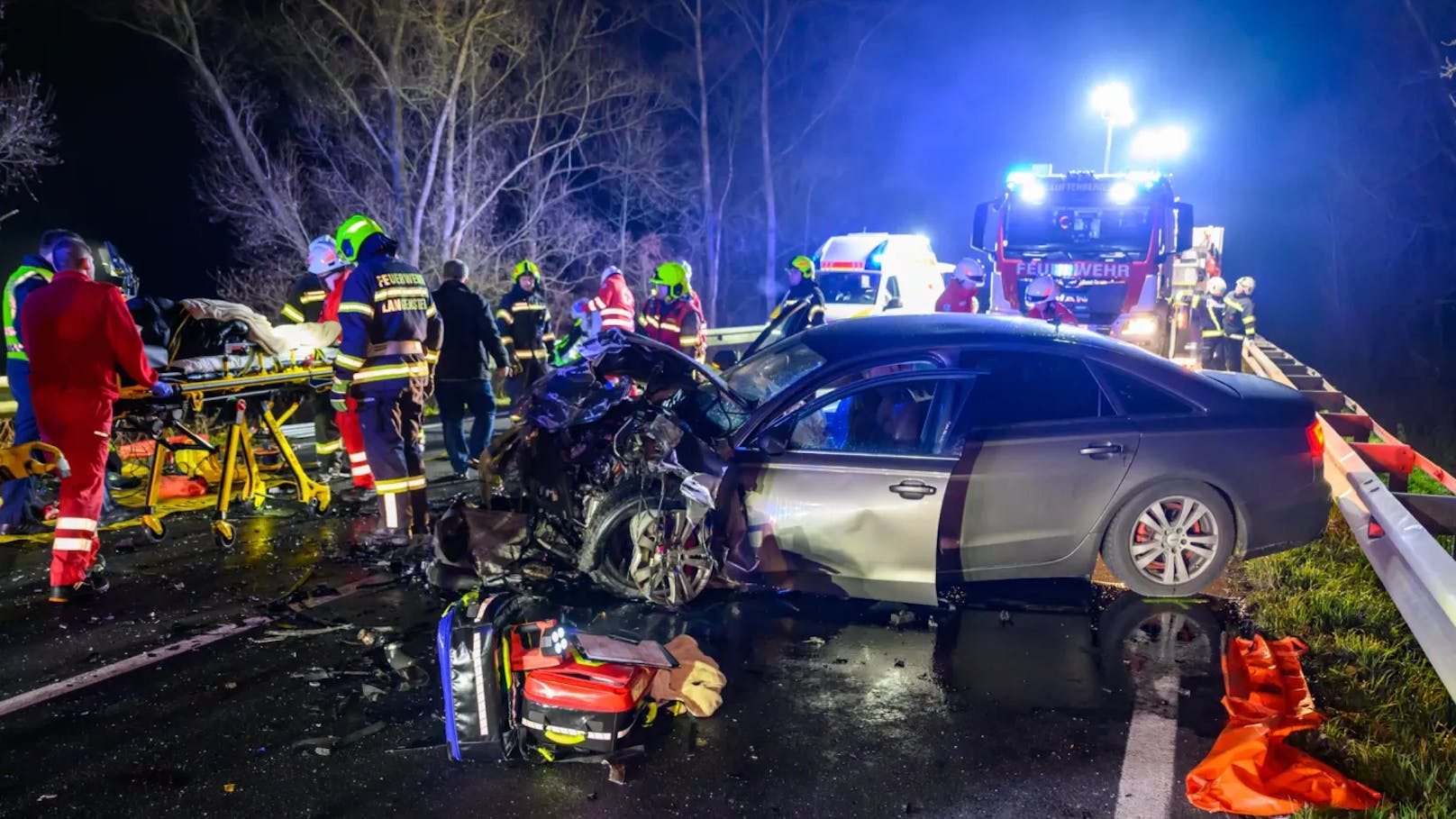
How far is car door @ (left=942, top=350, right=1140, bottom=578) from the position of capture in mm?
4559

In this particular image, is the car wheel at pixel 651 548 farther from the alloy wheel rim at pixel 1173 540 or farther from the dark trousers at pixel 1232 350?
the dark trousers at pixel 1232 350

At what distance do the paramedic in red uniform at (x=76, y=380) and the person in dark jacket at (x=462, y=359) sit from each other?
111 inches

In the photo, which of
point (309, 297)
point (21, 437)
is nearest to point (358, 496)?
point (309, 297)

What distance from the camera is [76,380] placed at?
5031 mm

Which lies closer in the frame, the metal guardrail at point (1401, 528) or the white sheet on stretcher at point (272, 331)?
the metal guardrail at point (1401, 528)

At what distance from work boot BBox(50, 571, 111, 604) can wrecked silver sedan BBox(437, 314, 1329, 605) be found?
2176 millimetres

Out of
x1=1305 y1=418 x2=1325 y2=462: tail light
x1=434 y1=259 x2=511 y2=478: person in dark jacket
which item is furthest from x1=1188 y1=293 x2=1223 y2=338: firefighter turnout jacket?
x1=434 y1=259 x2=511 y2=478: person in dark jacket

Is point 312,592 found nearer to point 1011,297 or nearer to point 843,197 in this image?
point 1011,297

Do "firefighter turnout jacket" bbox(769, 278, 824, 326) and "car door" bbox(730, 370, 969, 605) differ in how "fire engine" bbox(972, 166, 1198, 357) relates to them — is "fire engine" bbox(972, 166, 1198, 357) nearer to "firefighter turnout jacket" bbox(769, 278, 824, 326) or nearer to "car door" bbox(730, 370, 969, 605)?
"firefighter turnout jacket" bbox(769, 278, 824, 326)

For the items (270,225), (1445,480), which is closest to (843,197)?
(270,225)

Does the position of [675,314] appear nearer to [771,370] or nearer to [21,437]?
[771,370]

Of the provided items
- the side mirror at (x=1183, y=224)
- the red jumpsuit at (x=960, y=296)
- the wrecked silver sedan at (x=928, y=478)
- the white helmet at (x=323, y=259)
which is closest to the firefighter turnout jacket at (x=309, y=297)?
the white helmet at (x=323, y=259)

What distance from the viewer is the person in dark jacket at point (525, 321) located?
9.55 meters

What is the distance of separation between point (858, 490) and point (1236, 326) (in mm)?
12059
